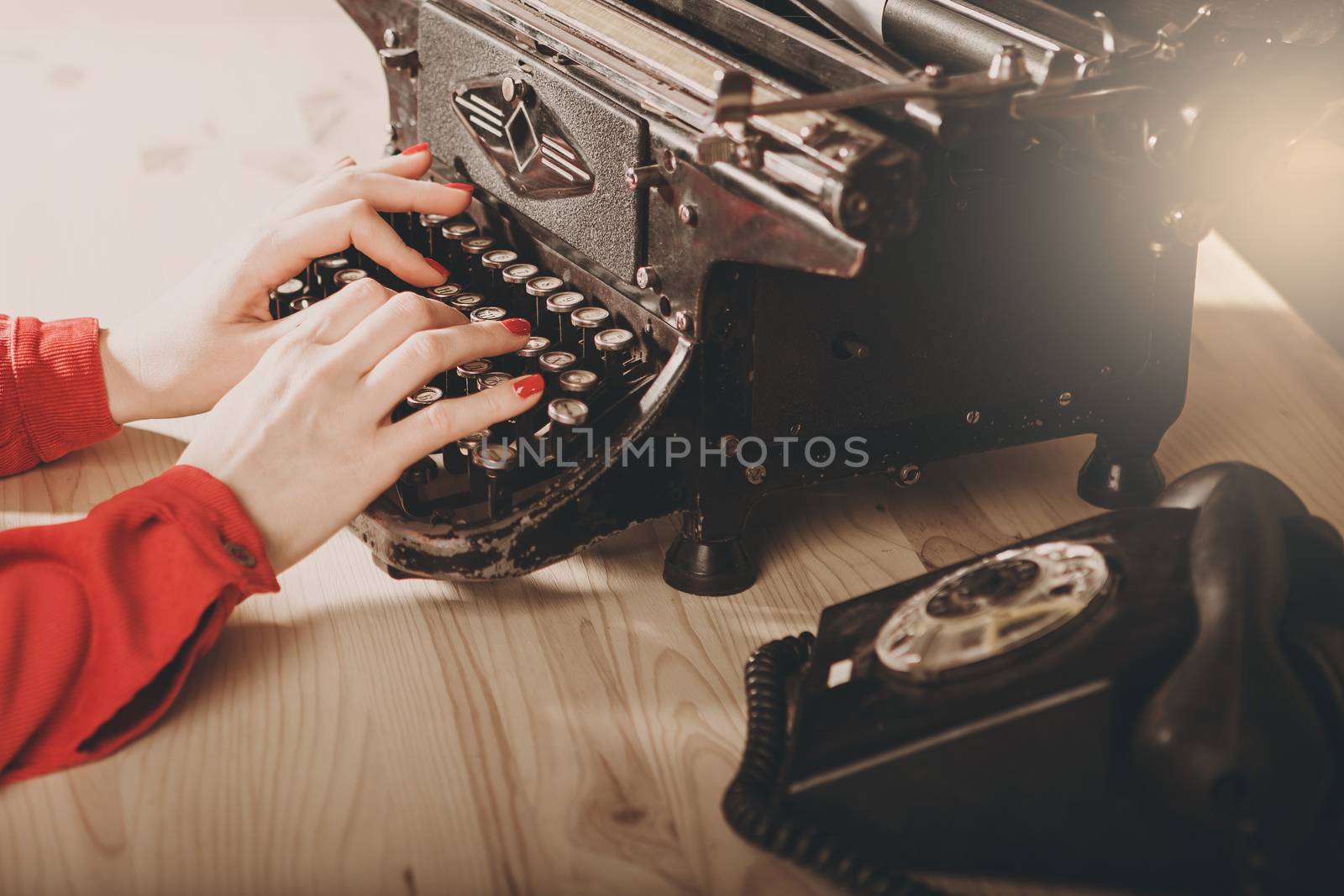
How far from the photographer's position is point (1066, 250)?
1.10 meters

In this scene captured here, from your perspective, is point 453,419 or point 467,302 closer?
point 453,419

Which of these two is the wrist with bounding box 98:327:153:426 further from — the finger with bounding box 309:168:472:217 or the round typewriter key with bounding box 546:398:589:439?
the round typewriter key with bounding box 546:398:589:439

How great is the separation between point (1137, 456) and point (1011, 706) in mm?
576

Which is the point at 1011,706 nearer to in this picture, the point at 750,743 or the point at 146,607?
the point at 750,743

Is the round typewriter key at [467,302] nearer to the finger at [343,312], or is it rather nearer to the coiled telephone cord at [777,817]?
the finger at [343,312]

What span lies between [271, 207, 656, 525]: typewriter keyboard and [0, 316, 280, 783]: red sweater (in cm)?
18

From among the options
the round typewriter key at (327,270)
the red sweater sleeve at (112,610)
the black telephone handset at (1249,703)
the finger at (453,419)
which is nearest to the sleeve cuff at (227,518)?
the red sweater sleeve at (112,610)

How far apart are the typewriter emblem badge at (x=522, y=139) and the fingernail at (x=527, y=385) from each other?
22 cm

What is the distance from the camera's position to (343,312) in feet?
3.51

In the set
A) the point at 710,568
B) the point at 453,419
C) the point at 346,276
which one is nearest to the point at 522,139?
the point at 346,276

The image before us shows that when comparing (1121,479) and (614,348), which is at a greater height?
(614,348)

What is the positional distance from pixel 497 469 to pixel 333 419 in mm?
134

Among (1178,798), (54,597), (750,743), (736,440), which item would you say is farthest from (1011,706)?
(54,597)

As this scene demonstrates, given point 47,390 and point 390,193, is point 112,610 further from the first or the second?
point 390,193
